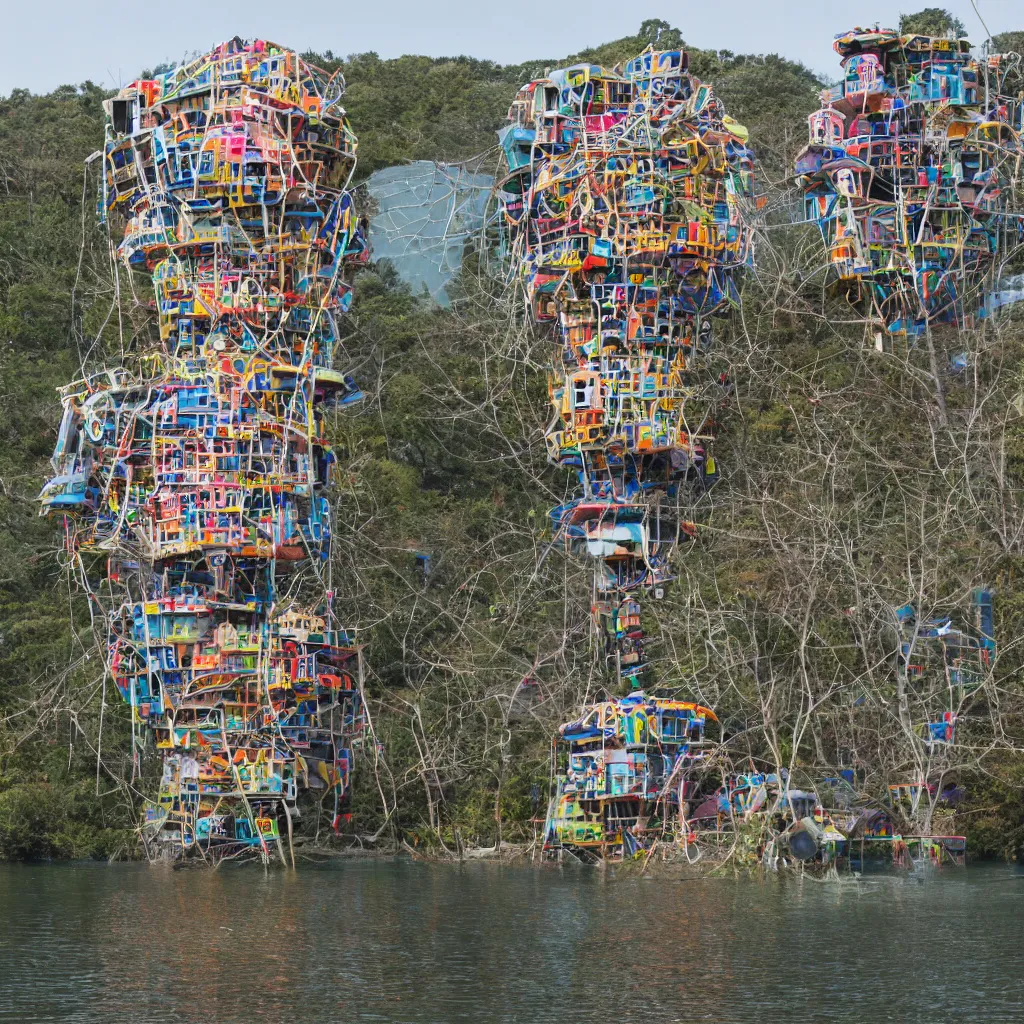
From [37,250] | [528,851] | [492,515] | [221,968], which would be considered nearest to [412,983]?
Answer: [221,968]

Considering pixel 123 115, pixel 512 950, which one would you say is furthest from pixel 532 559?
pixel 512 950

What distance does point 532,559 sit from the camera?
44.5 m

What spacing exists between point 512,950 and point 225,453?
14.8 metres

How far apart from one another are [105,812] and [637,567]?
1043cm

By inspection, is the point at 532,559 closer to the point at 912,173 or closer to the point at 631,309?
the point at 631,309

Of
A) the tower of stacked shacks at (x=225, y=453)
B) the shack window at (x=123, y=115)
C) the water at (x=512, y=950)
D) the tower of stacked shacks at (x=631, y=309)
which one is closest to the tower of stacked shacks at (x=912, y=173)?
the tower of stacked shacks at (x=631, y=309)

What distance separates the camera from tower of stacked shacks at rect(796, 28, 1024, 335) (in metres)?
44.8

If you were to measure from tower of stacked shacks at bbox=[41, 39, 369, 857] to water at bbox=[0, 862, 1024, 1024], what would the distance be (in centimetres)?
370

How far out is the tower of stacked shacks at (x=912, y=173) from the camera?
44844mm

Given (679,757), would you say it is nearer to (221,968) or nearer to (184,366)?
(184,366)

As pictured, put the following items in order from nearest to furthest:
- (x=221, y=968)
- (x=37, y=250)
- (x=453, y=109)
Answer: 1. (x=221, y=968)
2. (x=37, y=250)
3. (x=453, y=109)

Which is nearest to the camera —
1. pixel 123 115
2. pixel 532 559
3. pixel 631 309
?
pixel 631 309

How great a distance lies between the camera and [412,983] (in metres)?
24.3

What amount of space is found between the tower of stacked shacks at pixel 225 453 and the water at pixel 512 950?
3699mm
